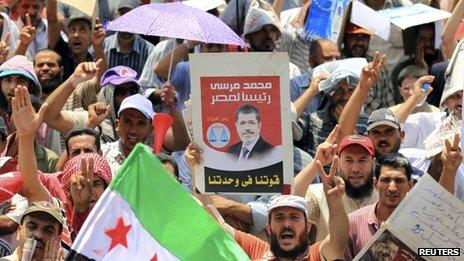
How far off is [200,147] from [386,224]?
1475 mm

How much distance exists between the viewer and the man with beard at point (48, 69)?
17.1 meters

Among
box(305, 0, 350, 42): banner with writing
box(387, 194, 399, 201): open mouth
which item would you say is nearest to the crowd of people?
box(387, 194, 399, 201): open mouth

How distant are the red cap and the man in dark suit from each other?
1.18m

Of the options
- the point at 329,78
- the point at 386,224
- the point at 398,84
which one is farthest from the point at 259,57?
the point at 398,84

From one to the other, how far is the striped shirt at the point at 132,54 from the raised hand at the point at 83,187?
3.99 m

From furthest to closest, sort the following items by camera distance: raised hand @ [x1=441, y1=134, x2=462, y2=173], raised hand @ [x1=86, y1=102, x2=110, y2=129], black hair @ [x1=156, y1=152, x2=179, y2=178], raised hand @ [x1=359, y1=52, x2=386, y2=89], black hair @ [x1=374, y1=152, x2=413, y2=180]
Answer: raised hand @ [x1=86, y1=102, x2=110, y2=129] < raised hand @ [x1=359, y1=52, x2=386, y2=89] < black hair @ [x1=156, y1=152, x2=179, y2=178] < black hair @ [x1=374, y1=152, x2=413, y2=180] < raised hand @ [x1=441, y1=134, x2=462, y2=173]

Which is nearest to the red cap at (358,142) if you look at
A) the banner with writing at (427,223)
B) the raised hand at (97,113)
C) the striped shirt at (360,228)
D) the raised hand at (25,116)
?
the striped shirt at (360,228)

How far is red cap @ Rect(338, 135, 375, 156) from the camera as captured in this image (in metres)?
14.9

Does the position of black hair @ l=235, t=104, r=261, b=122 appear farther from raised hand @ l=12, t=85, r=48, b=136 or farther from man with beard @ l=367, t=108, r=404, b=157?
man with beard @ l=367, t=108, r=404, b=157

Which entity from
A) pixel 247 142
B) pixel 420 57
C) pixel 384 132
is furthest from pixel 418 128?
pixel 247 142

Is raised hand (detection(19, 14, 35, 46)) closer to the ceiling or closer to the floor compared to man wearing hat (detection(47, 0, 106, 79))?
closer to the ceiling

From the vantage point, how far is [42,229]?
13305 mm

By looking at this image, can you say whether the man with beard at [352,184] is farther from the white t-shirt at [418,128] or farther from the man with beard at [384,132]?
the white t-shirt at [418,128]

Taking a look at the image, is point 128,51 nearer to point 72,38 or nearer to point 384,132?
point 72,38
